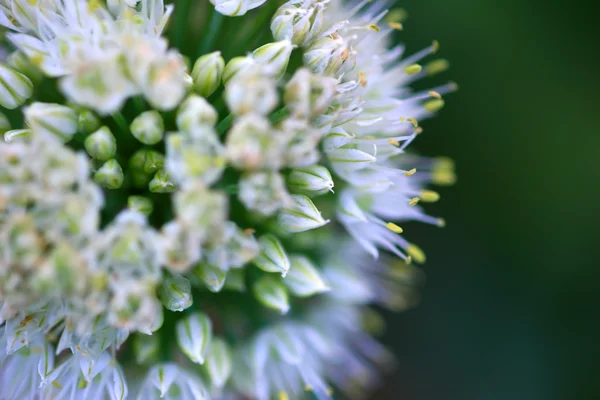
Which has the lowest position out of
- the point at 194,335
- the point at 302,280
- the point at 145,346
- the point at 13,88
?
the point at 145,346

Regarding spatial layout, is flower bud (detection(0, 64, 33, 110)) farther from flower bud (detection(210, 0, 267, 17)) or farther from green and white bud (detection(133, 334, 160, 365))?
green and white bud (detection(133, 334, 160, 365))

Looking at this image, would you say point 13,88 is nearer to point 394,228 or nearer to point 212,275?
point 212,275

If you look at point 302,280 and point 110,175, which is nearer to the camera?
point 110,175

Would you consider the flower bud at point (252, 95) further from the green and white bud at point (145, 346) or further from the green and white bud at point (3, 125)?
the green and white bud at point (145, 346)

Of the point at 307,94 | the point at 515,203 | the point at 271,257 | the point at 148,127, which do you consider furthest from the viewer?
the point at 515,203

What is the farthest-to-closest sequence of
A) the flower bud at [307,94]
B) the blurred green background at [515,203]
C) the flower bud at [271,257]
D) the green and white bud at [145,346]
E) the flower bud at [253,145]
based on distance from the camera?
the blurred green background at [515,203] < the green and white bud at [145,346] < the flower bud at [271,257] < the flower bud at [307,94] < the flower bud at [253,145]

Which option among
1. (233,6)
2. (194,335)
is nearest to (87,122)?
(233,6)

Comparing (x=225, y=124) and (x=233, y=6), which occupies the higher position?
(x=233, y=6)

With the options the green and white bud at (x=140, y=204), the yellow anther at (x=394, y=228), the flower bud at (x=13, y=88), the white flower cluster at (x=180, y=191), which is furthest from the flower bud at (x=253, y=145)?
the flower bud at (x=13, y=88)
